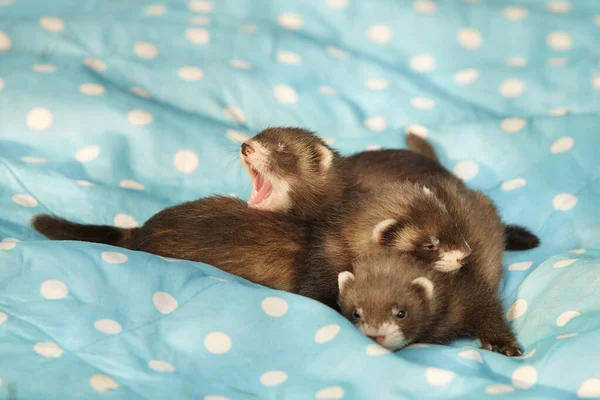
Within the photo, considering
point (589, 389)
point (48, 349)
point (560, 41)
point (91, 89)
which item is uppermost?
point (560, 41)

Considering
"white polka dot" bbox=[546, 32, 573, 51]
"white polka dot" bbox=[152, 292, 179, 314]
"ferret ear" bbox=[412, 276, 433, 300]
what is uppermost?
"white polka dot" bbox=[546, 32, 573, 51]

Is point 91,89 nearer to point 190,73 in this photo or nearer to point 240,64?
point 190,73

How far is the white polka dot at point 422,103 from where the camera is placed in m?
2.82

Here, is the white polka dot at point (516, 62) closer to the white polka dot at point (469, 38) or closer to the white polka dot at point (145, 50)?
the white polka dot at point (469, 38)

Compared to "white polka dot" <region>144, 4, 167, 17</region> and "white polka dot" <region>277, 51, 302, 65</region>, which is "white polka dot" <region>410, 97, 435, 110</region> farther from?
"white polka dot" <region>144, 4, 167, 17</region>

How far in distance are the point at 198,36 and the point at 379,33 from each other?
770 millimetres

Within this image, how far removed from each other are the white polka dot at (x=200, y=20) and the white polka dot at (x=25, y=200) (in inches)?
45.9

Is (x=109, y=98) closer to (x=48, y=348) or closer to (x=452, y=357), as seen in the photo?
(x=48, y=348)

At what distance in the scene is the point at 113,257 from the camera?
69.1 inches

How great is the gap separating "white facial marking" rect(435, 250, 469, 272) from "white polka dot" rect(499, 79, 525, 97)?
126 cm

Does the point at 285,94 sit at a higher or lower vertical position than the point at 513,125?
lower

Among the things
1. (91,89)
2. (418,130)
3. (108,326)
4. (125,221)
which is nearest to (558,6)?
(418,130)

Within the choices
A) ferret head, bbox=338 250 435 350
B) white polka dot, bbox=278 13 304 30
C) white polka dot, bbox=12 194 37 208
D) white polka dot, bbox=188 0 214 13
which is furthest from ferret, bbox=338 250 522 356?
white polka dot, bbox=188 0 214 13

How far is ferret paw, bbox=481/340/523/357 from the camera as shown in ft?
5.50
